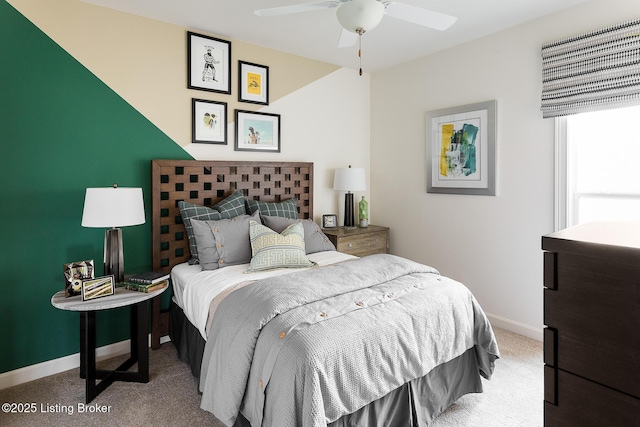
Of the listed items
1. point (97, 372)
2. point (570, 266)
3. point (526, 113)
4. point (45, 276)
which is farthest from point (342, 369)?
point (526, 113)

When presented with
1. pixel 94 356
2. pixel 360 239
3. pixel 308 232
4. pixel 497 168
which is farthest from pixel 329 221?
pixel 94 356

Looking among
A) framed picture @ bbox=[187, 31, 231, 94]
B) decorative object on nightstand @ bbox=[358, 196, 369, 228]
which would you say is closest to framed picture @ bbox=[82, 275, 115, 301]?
framed picture @ bbox=[187, 31, 231, 94]

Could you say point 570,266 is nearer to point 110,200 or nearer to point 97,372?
point 110,200

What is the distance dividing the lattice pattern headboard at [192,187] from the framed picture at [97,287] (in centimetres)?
62

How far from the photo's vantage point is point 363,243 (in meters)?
4.00

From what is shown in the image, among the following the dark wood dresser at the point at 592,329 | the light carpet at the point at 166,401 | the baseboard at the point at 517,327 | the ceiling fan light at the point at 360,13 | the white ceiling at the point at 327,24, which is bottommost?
the light carpet at the point at 166,401

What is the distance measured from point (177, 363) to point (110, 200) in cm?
133

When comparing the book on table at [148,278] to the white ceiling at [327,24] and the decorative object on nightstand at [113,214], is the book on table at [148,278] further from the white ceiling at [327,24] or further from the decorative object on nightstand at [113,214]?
the white ceiling at [327,24]

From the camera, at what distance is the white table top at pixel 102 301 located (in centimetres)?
219

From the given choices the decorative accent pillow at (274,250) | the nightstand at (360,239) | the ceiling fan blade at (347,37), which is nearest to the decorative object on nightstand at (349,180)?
the nightstand at (360,239)

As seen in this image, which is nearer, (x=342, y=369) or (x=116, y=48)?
(x=342, y=369)

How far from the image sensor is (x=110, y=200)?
7.78 feet

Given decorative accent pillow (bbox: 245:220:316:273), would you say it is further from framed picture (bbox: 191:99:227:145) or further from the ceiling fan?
the ceiling fan

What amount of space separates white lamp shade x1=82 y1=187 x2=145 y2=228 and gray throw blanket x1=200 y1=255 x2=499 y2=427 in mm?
967
